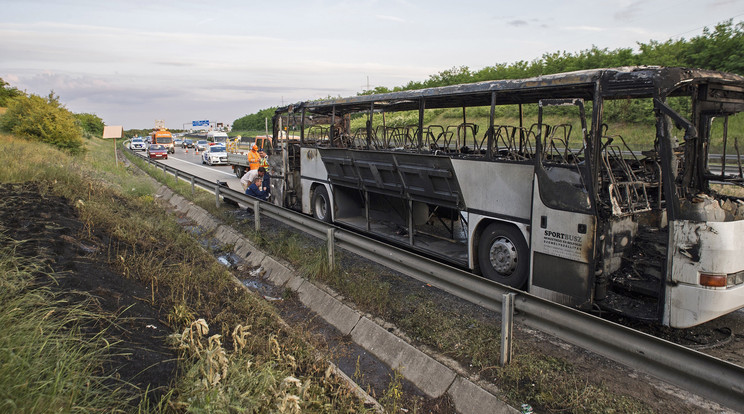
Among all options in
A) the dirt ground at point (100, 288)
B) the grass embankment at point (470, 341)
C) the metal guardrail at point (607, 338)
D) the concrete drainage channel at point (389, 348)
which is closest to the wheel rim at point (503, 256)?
the grass embankment at point (470, 341)

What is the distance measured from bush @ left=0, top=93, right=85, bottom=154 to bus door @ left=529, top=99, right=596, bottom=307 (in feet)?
75.8

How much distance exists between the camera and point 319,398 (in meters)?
3.81

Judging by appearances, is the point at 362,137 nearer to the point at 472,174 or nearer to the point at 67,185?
the point at 472,174

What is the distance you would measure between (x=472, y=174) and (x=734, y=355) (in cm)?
379

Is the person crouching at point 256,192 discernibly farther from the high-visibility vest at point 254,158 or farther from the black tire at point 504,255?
the high-visibility vest at point 254,158

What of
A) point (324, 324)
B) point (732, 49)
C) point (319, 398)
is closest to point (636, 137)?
point (732, 49)

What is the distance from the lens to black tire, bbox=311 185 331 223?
1138 cm

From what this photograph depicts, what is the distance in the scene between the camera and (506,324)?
4180mm

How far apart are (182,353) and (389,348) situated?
80.7 inches

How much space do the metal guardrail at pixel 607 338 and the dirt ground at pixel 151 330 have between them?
0.75 m

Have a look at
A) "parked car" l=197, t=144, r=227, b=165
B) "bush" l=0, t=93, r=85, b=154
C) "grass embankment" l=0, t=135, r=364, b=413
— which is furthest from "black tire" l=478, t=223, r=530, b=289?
"parked car" l=197, t=144, r=227, b=165

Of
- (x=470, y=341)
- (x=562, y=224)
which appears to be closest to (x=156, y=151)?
(x=562, y=224)

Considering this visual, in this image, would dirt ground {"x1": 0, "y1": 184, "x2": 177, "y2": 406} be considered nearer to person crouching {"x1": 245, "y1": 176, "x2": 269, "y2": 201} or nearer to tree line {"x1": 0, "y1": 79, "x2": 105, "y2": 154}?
person crouching {"x1": 245, "y1": 176, "x2": 269, "y2": 201}

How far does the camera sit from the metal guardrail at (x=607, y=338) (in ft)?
9.46
